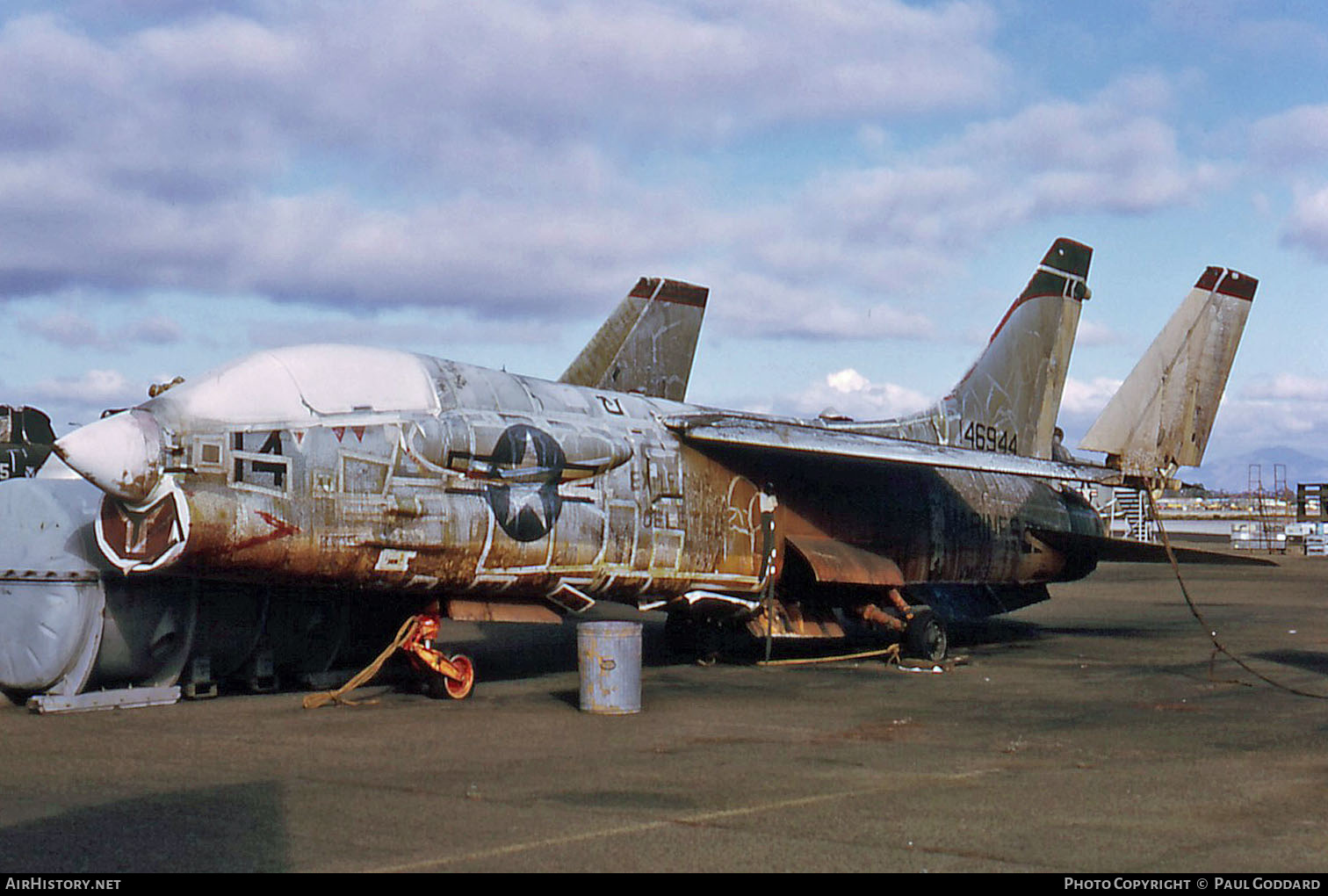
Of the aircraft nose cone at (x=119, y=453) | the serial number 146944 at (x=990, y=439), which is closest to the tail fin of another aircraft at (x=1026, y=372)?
the serial number 146944 at (x=990, y=439)

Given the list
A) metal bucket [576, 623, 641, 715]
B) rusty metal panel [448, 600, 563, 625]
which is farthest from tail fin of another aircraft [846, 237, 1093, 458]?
metal bucket [576, 623, 641, 715]

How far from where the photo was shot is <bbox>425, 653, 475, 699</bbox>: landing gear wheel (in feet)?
43.0

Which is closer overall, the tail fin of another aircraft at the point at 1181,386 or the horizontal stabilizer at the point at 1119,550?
the horizontal stabilizer at the point at 1119,550

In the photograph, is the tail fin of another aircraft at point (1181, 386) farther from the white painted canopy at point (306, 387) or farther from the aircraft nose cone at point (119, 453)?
the aircraft nose cone at point (119, 453)

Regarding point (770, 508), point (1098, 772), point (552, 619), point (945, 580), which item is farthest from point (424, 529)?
point (945, 580)

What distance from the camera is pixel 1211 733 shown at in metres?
10.9

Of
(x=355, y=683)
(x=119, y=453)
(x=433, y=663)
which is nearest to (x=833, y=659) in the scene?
(x=433, y=663)

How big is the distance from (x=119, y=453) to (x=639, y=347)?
1250 cm

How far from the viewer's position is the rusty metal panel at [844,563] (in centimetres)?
1585

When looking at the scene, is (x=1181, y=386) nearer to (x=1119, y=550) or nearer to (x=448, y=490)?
(x=1119, y=550)

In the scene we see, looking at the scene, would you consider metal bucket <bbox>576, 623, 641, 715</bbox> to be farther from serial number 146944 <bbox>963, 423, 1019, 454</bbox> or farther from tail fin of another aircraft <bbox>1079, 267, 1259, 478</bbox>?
tail fin of another aircraft <bbox>1079, 267, 1259, 478</bbox>

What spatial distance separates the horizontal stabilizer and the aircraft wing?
10.3ft

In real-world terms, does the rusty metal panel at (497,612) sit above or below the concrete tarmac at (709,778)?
above

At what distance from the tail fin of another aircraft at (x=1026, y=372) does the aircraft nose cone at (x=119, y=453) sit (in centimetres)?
1254
